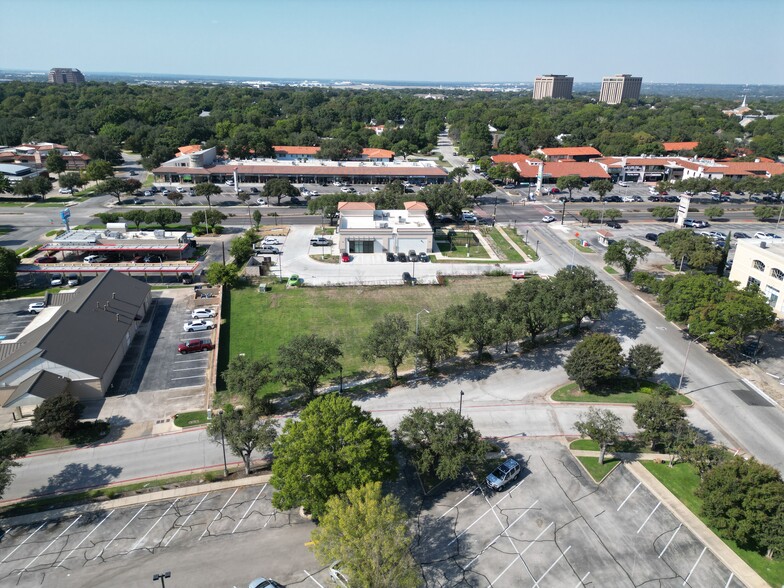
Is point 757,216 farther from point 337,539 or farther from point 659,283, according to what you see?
point 337,539

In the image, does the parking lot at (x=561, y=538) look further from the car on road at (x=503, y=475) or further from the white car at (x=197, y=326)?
the white car at (x=197, y=326)

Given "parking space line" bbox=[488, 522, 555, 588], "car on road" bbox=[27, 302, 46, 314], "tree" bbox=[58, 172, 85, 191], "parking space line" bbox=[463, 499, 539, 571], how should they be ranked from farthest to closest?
"tree" bbox=[58, 172, 85, 191]
"car on road" bbox=[27, 302, 46, 314]
"parking space line" bbox=[463, 499, 539, 571]
"parking space line" bbox=[488, 522, 555, 588]

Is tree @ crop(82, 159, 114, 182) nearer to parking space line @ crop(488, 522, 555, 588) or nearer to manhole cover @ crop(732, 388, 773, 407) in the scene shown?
parking space line @ crop(488, 522, 555, 588)

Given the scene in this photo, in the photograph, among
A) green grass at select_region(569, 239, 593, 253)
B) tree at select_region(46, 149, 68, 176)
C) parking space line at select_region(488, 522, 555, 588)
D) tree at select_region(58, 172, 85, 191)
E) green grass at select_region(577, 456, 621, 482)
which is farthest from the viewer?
tree at select_region(46, 149, 68, 176)

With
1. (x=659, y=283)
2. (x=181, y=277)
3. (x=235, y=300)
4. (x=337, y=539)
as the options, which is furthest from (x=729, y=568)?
(x=181, y=277)

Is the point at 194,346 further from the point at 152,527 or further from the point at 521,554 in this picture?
the point at 521,554

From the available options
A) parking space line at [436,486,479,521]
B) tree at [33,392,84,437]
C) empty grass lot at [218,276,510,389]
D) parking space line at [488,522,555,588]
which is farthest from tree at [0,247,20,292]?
parking space line at [488,522,555,588]

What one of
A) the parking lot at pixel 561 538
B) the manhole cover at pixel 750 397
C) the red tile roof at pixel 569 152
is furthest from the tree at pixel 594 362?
the red tile roof at pixel 569 152
